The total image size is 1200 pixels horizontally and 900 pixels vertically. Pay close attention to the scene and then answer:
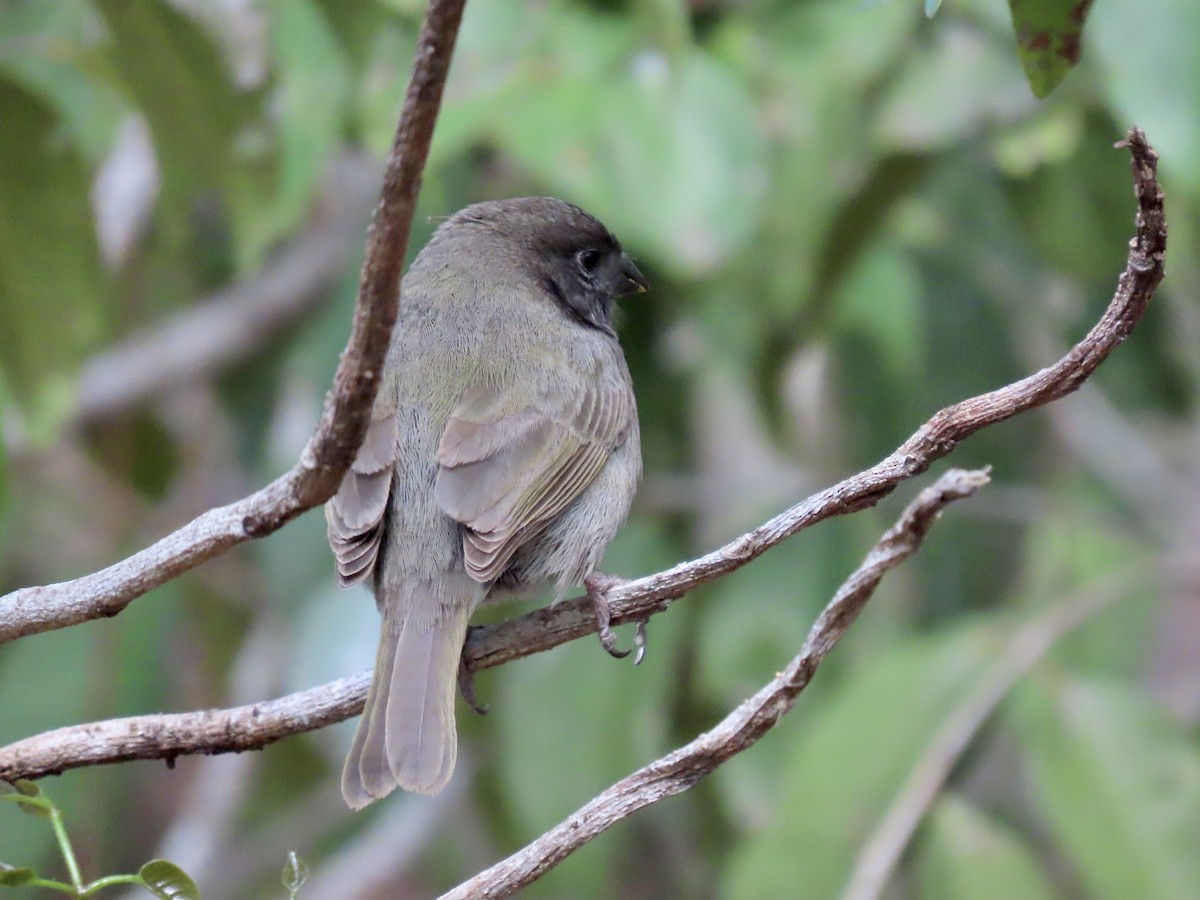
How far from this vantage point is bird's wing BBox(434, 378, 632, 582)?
3182mm

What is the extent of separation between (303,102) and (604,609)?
2.42 m

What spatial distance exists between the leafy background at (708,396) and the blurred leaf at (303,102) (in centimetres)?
1

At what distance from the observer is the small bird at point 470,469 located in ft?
9.62

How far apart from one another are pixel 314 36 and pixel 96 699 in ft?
8.14

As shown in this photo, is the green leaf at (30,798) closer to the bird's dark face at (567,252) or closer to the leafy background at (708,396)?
the leafy background at (708,396)

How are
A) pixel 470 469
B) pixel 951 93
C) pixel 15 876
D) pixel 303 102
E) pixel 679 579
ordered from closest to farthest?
pixel 15 876 < pixel 679 579 < pixel 470 469 < pixel 303 102 < pixel 951 93

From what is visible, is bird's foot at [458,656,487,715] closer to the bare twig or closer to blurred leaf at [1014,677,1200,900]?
blurred leaf at [1014,677,1200,900]

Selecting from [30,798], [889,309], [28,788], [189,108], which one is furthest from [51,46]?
[889,309]

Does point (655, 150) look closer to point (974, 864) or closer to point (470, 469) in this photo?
point (470, 469)

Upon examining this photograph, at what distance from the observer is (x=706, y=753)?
237 centimetres

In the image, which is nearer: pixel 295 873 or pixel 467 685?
pixel 295 873

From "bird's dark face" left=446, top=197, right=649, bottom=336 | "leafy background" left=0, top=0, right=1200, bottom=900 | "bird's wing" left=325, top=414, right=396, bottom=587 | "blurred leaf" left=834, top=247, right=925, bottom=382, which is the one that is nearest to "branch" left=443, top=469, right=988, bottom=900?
"bird's wing" left=325, top=414, right=396, bottom=587

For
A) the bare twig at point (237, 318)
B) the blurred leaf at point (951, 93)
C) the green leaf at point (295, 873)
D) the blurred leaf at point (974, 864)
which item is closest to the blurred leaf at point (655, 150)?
the blurred leaf at point (951, 93)

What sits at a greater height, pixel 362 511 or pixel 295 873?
pixel 295 873
